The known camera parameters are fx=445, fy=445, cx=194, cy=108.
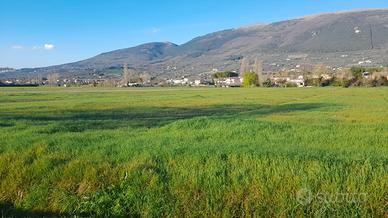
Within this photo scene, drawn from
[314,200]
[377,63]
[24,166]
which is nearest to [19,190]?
[24,166]

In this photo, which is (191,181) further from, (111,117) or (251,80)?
(251,80)

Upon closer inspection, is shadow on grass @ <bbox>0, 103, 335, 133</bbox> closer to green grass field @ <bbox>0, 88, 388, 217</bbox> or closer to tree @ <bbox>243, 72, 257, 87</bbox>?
green grass field @ <bbox>0, 88, 388, 217</bbox>

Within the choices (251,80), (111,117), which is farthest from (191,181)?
(251,80)

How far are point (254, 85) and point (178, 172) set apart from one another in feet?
403

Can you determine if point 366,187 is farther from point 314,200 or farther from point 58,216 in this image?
point 58,216

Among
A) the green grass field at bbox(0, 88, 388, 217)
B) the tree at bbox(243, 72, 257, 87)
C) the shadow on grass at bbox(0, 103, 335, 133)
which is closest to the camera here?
the green grass field at bbox(0, 88, 388, 217)

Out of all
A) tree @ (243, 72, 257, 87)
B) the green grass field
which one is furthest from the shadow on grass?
tree @ (243, 72, 257, 87)

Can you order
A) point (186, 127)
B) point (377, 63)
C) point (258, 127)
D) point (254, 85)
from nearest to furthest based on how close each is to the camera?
point (258, 127) < point (186, 127) < point (254, 85) < point (377, 63)

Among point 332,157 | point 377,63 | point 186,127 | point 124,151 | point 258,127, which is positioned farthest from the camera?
point 377,63

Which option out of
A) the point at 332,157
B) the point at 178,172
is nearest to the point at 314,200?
the point at 332,157

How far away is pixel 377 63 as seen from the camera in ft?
615

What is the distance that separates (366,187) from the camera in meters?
8.89

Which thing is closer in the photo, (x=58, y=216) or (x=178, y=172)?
(x=58, y=216)

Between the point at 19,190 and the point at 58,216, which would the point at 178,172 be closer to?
the point at 58,216
